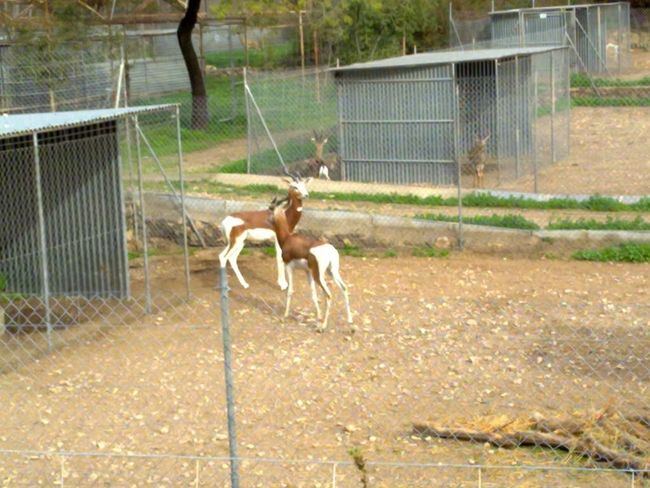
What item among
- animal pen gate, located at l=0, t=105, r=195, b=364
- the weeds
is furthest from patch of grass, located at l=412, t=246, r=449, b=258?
the weeds

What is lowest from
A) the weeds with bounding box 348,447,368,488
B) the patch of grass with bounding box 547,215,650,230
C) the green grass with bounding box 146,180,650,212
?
the weeds with bounding box 348,447,368,488

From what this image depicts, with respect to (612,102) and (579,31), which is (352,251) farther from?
(579,31)

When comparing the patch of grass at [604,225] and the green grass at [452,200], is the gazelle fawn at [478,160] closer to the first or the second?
the green grass at [452,200]

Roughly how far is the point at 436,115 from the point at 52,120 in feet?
28.2

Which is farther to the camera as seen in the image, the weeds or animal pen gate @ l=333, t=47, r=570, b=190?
animal pen gate @ l=333, t=47, r=570, b=190

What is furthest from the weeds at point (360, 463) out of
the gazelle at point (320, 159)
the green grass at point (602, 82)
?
the green grass at point (602, 82)

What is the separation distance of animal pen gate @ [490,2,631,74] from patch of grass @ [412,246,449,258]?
17.3 metres

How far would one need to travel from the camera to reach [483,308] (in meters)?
13.0

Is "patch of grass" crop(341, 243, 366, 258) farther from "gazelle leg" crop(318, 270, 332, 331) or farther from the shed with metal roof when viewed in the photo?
"gazelle leg" crop(318, 270, 332, 331)

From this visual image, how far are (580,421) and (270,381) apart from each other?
3.01 m

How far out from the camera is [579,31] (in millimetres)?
34812

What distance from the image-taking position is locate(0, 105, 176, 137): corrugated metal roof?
Answer: 1144cm

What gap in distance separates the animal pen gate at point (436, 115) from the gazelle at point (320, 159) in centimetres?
40

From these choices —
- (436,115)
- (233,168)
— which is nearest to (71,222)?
(233,168)
